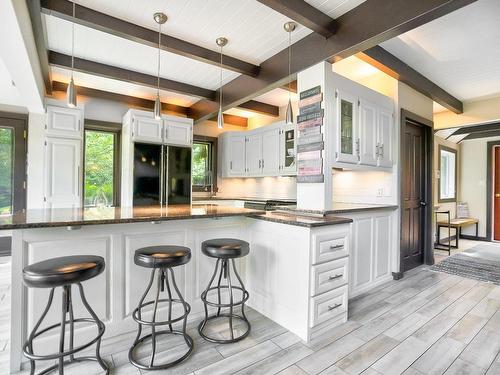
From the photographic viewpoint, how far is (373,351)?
1991 millimetres

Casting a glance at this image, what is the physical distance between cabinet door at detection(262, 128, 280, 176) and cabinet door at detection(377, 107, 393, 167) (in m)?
1.77

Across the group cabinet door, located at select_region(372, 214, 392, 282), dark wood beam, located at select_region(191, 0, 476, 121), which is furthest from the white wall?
dark wood beam, located at select_region(191, 0, 476, 121)

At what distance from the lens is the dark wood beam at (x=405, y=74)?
2.97 meters

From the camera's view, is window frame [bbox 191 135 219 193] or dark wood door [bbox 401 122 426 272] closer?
dark wood door [bbox 401 122 426 272]

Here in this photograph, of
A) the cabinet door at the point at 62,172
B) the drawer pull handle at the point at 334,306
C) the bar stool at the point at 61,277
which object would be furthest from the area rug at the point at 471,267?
the cabinet door at the point at 62,172

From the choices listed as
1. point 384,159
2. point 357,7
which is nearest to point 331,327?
point 384,159

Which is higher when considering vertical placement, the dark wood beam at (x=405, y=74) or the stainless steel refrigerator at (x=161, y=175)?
the dark wood beam at (x=405, y=74)

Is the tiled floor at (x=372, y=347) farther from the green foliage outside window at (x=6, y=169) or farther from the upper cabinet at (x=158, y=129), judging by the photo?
the upper cabinet at (x=158, y=129)

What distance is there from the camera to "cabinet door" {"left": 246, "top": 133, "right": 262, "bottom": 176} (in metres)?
5.14

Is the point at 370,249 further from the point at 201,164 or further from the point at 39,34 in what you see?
the point at 39,34

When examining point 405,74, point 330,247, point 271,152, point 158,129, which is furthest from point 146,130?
point 405,74

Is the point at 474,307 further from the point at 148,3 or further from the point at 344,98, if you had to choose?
the point at 148,3

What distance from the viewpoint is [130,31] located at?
2561mm

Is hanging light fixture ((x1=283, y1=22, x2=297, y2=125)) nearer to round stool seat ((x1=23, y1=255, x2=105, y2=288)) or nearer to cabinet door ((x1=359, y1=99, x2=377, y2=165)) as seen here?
cabinet door ((x1=359, y1=99, x2=377, y2=165))
